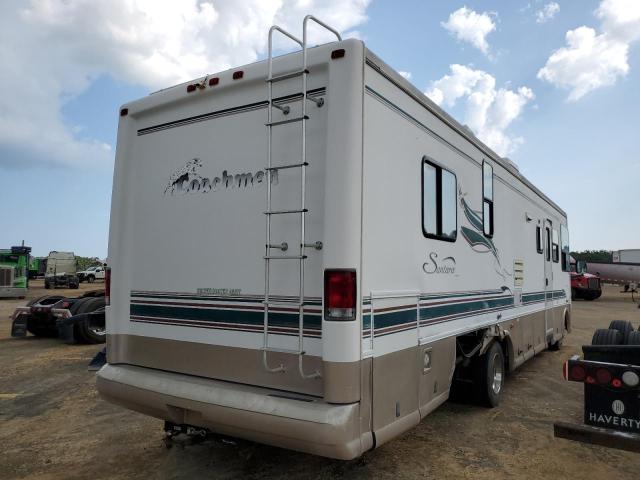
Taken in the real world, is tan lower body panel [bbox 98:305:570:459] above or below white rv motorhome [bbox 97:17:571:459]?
below

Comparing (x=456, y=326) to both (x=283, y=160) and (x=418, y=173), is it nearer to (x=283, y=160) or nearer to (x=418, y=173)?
(x=418, y=173)

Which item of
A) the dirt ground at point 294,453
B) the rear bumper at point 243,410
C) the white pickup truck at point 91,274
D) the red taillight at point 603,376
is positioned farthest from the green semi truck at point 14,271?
the red taillight at point 603,376

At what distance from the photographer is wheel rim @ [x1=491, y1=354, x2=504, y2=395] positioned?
5.69 m

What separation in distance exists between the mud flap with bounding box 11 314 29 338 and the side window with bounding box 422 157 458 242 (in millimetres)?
10067

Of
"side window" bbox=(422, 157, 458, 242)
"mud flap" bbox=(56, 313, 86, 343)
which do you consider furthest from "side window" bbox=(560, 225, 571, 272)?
"mud flap" bbox=(56, 313, 86, 343)

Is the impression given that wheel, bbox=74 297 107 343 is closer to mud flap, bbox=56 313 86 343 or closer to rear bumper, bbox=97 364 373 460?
mud flap, bbox=56 313 86 343

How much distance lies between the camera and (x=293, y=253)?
11.2 ft

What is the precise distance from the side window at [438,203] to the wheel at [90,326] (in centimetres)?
799

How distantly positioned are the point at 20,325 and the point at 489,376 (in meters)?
10.1

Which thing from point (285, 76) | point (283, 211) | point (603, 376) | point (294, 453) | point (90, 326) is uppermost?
point (285, 76)

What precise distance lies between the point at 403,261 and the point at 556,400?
12.9 feet

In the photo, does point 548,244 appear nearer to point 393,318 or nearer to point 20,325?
point 393,318

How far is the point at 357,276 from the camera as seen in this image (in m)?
3.05

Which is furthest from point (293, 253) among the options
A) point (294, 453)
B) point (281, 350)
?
point (294, 453)
